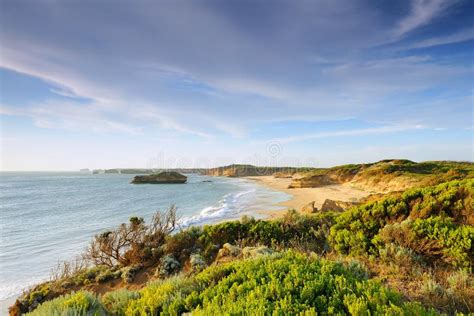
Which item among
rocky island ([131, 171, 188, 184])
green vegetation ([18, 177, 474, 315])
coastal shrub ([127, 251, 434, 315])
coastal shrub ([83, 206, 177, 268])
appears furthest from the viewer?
rocky island ([131, 171, 188, 184])

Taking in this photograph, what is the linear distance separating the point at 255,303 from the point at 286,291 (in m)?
0.45

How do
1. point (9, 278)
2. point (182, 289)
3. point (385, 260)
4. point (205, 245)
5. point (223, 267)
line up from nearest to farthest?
point (182, 289), point (223, 267), point (385, 260), point (205, 245), point (9, 278)

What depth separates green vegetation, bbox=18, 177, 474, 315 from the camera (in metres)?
2.77

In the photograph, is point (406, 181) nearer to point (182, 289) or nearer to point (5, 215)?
point (182, 289)

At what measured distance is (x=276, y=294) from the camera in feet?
9.37

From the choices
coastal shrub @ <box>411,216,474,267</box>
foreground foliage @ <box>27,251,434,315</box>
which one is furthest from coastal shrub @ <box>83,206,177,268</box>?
coastal shrub @ <box>411,216,474,267</box>

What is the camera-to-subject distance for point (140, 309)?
3.03m

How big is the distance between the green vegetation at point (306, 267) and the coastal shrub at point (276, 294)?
0.01m

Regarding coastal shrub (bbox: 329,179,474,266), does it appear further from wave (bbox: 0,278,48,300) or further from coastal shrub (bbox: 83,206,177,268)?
wave (bbox: 0,278,48,300)

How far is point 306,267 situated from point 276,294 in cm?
85

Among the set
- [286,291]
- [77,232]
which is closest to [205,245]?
[286,291]

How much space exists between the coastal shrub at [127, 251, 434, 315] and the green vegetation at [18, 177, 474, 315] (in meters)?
0.01

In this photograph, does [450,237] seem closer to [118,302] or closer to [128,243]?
[118,302]

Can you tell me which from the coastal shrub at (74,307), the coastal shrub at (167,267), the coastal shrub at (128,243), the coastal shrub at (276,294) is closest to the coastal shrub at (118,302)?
the coastal shrub at (74,307)
